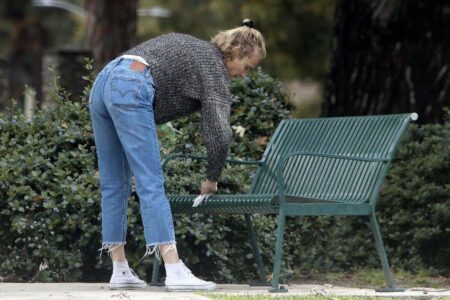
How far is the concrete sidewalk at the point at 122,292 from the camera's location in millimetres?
6301

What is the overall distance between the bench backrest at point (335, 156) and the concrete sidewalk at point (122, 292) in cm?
56

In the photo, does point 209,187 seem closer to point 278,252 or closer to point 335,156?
point 278,252

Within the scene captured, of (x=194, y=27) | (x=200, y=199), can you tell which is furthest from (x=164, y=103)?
(x=194, y=27)

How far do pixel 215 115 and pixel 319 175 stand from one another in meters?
1.32

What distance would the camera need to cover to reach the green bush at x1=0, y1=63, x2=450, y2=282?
7.75 metres

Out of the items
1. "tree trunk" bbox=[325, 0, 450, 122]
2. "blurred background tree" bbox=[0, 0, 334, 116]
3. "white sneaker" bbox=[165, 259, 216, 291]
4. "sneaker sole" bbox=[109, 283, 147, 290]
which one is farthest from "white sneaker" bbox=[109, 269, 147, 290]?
"tree trunk" bbox=[325, 0, 450, 122]

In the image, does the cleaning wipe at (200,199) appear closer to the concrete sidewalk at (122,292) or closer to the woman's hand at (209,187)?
the woman's hand at (209,187)

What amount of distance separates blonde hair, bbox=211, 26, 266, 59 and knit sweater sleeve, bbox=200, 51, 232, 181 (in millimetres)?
123

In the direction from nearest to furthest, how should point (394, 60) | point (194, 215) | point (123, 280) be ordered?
point (123, 280) → point (194, 215) → point (394, 60)

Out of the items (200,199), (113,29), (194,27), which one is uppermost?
(194,27)

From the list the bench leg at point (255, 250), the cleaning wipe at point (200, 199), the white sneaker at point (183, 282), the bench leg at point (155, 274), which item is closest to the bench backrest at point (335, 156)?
the bench leg at point (255, 250)

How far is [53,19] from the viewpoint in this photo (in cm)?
4284

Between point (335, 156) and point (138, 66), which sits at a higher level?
point (138, 66)

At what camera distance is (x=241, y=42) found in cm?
668
